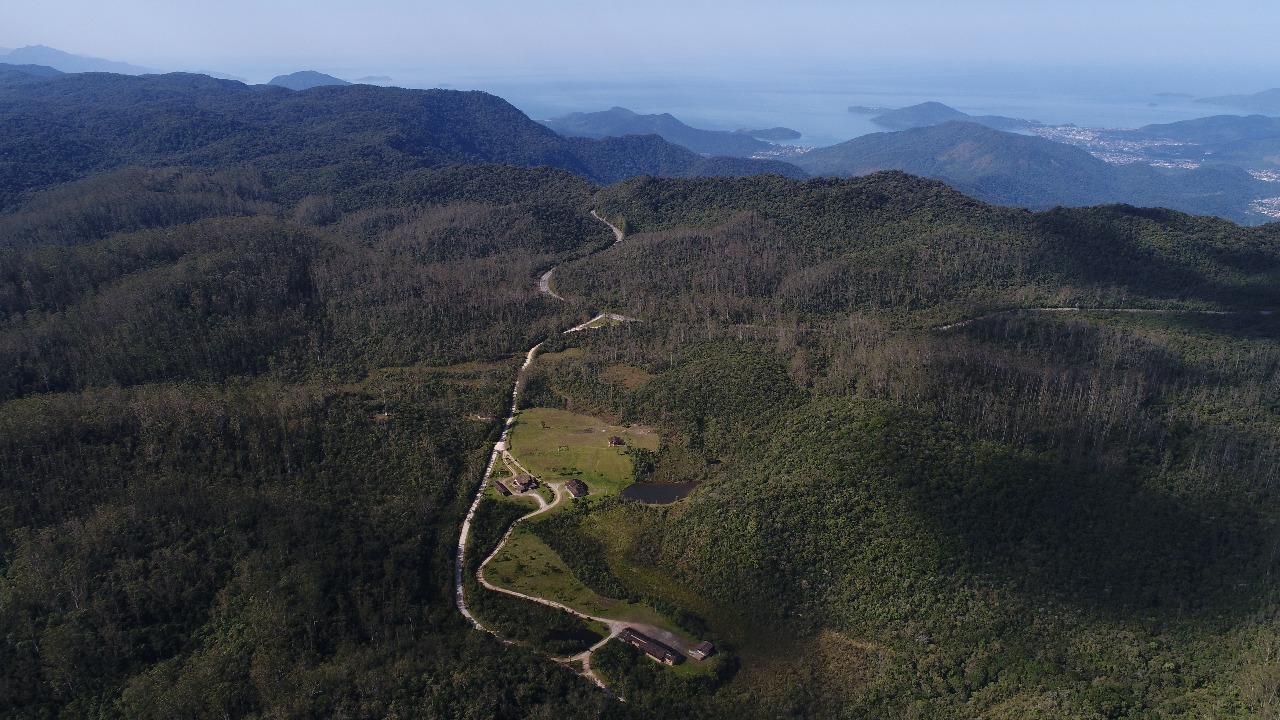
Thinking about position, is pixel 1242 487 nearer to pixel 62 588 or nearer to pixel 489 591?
pixel 489 591

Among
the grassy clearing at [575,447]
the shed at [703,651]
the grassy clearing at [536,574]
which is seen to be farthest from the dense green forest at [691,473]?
the grassy clearing at [575,447]

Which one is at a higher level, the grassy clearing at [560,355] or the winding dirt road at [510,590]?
the grassy clearing at [560,355]

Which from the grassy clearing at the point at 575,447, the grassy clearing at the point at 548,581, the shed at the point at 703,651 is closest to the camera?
the shed at the point at 703,651

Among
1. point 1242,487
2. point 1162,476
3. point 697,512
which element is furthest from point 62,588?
point 1242,487

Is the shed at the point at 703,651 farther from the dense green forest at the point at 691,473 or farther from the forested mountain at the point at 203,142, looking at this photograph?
the forested mountain at the point at 203,142

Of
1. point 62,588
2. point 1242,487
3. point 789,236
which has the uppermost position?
point 789,236

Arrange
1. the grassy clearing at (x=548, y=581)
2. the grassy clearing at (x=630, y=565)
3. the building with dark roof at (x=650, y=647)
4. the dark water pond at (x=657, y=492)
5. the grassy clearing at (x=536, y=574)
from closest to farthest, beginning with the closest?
the building with dark roof at (x=650, y=647), the grassy clearing at (x=548, y=581), the grassy clearing at (x=630, y=565), the grassy clearing at (x=536, y=574), the dark water pond at (x=657, y=492)

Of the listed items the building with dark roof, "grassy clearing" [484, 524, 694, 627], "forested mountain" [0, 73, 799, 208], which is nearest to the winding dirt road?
"grassy clearing" [484, 524, 694, 627]

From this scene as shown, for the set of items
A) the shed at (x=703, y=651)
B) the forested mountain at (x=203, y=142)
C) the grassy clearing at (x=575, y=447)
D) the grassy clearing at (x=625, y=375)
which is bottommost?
the shed at (x=703, y=651)
